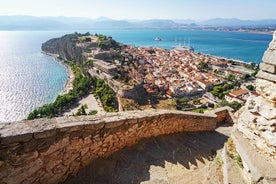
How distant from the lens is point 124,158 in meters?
3.77

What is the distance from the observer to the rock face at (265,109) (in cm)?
249

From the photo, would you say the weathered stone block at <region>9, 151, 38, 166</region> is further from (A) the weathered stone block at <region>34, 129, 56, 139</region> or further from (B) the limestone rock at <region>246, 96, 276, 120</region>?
(B) the limestone rock at <region>246, 96, 276, 120</region>

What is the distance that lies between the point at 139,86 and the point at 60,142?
92.6ft

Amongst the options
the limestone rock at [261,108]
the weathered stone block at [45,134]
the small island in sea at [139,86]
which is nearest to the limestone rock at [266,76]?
the limestone rock at [261,108]

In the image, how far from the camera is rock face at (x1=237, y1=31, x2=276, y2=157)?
2486 mm

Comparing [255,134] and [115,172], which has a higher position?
[255,134]

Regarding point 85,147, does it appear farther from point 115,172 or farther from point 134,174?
point 134,174

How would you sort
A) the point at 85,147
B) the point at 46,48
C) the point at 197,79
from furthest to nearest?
the point at 46,48 → the point at 197,79 → the point at 85,147

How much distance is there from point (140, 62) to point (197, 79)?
16.0 m

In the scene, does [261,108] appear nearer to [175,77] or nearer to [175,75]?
[175,77]

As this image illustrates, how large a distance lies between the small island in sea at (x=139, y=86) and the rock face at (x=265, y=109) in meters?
17.8

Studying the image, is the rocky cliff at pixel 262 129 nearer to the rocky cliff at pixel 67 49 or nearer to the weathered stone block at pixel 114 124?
the weathered stone block at pixel 114 124

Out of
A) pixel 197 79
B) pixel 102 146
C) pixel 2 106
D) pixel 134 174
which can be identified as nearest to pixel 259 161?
pixel 134 174

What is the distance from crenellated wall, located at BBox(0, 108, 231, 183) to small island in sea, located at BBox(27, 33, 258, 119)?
17634mm
